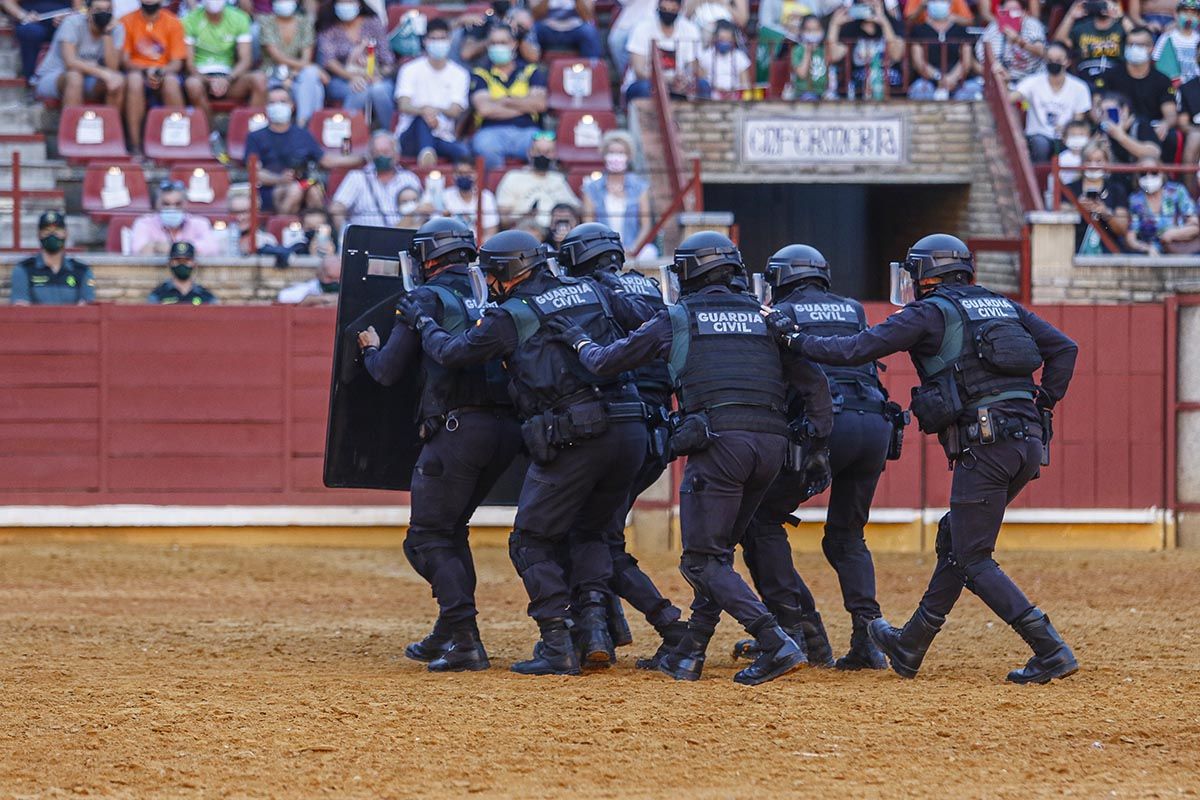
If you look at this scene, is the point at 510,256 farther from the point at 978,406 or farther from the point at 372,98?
the point at 372,98

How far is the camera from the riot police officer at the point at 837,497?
9.31 m

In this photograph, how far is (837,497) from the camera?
9555 millimetres

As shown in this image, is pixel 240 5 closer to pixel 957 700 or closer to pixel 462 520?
pixel 462 520

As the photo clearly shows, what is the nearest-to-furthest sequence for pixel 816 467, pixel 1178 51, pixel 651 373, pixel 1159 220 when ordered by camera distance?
pixel 816 467 < pixel 651 373 < pixel 1159 220 < pixel 1178 51

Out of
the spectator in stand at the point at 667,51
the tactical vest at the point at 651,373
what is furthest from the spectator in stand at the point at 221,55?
the tactical vest at the point at 651,373

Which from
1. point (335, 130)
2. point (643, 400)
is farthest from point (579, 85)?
point (643, 400)

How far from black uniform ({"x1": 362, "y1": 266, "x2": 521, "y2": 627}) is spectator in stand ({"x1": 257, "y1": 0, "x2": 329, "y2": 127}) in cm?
907

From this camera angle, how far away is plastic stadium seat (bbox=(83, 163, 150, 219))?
16688 mm

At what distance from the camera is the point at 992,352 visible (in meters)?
8.43

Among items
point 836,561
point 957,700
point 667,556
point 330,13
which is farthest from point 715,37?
point 957,700

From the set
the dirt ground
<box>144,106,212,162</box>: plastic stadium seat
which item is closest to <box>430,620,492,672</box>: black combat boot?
the dirt ground

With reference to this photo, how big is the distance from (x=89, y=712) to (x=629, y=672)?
8.63 feet

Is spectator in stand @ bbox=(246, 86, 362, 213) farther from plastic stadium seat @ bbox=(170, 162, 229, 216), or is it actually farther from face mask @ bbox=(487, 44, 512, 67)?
face mask @ bbox=(487, 44, 512, 67)

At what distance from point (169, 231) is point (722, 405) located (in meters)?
9.02
